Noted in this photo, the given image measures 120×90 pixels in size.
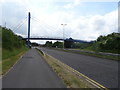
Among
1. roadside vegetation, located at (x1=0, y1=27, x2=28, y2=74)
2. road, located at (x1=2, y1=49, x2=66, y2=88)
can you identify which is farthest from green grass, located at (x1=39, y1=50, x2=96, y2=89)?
roadside vegetation, located at (x1=0, y1=27, x2=28, y2=74)

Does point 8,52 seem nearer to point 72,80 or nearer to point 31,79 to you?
point 31,79

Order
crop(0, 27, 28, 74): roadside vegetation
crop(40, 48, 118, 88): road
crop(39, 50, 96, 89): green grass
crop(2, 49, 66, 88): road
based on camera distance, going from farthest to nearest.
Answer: crop(0, 27, 28, 74): roadside vegetation < crop(40, 48, 118, 88): road < crop(39, 50, 96, 89): green grass < crop(2, 49, 66, 88): road

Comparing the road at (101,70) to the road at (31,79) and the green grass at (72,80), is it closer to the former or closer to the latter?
the green grass at (72,80)

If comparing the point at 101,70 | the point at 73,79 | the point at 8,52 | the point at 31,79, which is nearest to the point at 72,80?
the point at 73,79

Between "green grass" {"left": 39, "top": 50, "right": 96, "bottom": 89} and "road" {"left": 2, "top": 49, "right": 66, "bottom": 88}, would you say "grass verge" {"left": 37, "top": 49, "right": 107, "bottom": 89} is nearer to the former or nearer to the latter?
"green grass" {"left": 39, "top": 50, "right": 96, "bottom": 89}

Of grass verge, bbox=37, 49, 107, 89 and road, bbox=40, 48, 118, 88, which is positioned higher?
grass verge, bbox=37, 49, 107, 89

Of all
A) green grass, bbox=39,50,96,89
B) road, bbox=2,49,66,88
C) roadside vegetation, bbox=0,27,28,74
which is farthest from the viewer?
roadside vegetation, bbox=0,27,28,74

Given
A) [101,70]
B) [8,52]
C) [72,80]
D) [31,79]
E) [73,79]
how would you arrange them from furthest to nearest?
1. [8,52]
2. [101,70]
3. [73,79]
4. [31,79]
5. [72,80]

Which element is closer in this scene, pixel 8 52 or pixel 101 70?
pixel 101 70

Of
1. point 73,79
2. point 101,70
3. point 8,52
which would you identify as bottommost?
point 101,70

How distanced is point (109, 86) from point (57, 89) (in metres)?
2.51

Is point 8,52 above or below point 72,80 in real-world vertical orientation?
above

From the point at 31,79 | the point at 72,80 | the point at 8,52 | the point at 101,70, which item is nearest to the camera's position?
the point at 72,80

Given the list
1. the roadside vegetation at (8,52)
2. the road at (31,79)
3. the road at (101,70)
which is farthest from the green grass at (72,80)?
the roadside vegetation at (8,52)
